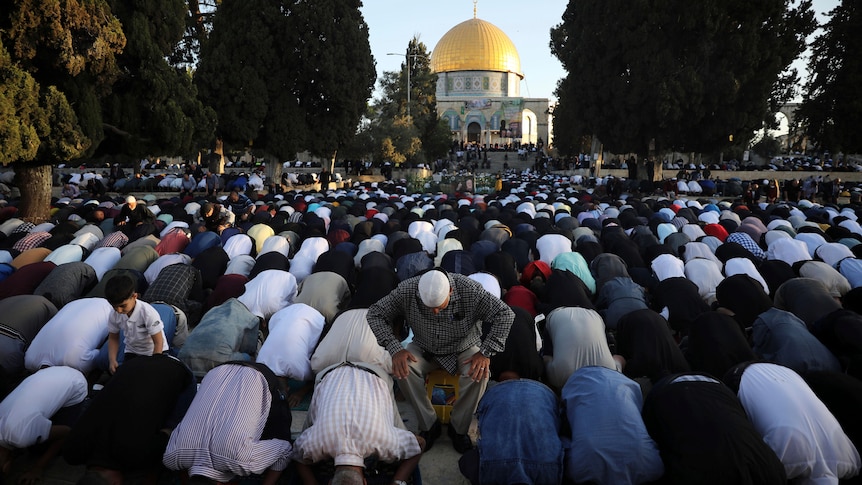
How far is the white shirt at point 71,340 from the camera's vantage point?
13.6ft

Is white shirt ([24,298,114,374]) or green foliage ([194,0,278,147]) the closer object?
white shirt ([24,298,114,374])

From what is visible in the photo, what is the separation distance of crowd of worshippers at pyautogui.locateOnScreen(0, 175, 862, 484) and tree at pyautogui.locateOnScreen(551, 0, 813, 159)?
12.8 m

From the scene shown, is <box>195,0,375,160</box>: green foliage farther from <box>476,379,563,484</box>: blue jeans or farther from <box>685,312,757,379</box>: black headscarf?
<box>476,379,563,484</box>: blue jeans

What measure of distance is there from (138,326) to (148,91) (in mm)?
9258

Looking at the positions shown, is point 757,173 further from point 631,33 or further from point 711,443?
point 711,443

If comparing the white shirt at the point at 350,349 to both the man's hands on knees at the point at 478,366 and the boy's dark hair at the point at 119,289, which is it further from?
the boy's dark hair at the point at 119,289

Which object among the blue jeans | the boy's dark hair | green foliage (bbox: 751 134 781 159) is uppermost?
green foliage (bbox: 751 134 781 159)

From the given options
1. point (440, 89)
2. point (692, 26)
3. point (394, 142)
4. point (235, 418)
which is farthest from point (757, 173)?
point (440, 89)

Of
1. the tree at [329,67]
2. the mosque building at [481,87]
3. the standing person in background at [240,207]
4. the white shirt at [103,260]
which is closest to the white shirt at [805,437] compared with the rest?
the white shirt at [103,260]

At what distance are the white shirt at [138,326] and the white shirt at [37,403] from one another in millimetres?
379

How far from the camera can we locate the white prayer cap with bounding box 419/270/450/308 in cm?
322

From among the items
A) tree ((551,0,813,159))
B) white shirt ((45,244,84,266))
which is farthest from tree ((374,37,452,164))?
white shirt ((45,244,84,266))

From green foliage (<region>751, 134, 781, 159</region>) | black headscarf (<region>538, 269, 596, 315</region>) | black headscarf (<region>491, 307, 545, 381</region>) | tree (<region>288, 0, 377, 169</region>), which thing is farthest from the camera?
green foliage (<region>751, 134, 781, 159</region>)

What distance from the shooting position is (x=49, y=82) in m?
9.70
